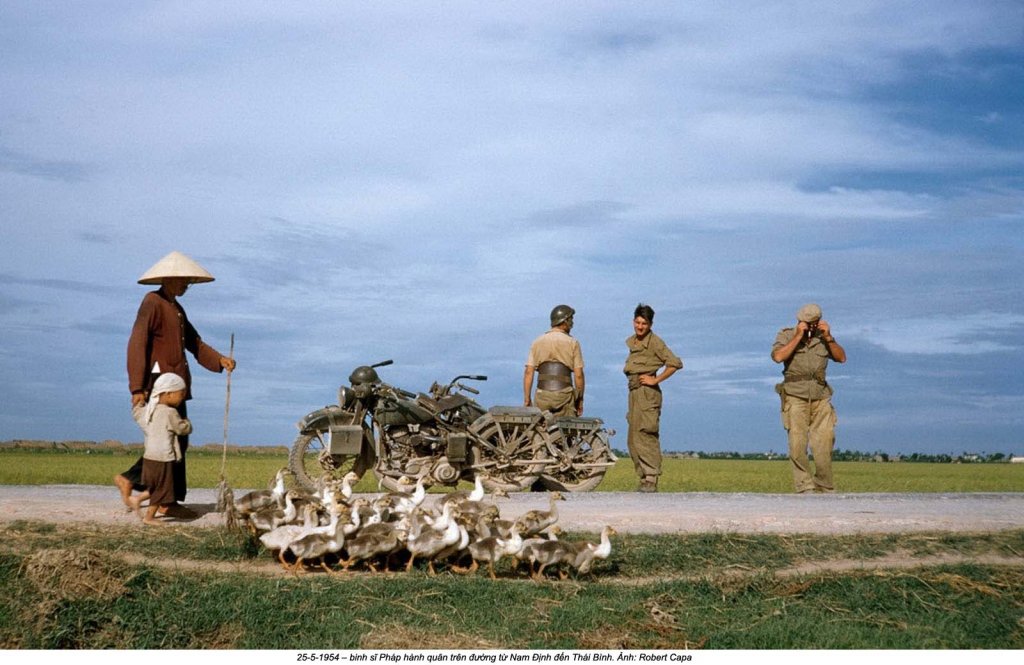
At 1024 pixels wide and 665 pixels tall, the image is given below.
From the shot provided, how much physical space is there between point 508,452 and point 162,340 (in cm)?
495

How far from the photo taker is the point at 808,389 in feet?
46.6

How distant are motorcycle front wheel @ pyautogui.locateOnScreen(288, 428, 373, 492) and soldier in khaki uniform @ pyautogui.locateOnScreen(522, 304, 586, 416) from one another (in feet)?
8.05

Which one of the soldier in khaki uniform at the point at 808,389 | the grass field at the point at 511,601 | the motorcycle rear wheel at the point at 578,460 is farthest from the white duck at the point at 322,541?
the soldier in khaki uniform at the point at 808,389

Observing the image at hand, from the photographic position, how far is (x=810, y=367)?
46.6 feet

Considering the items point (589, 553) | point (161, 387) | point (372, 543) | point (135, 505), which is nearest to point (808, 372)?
point (589, 553)

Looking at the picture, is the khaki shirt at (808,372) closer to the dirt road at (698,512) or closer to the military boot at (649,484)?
the dirt road at (698,512)

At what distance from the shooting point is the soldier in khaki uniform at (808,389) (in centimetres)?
1419

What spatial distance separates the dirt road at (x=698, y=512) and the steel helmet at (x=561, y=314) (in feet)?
8.61

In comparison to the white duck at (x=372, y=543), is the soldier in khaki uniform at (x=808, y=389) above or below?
above

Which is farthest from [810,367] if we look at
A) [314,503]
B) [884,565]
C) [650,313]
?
[314,503]

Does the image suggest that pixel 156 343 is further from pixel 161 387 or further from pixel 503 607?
pixel 503 607

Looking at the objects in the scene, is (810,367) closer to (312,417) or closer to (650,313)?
(650,313)

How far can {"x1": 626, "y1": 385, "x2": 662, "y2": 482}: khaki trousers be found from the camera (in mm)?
14484

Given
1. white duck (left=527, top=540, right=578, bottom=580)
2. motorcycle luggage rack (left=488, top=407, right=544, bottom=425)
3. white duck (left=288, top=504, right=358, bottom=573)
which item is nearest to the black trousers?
white duck (left=288, top=504, right=358, bottom=573)
